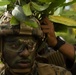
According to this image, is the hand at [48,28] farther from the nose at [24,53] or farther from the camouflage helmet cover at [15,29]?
the nose at [24,53]

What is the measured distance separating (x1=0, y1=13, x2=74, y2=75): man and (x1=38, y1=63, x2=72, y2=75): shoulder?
0.15 metres

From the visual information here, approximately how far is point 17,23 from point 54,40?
1.86ft

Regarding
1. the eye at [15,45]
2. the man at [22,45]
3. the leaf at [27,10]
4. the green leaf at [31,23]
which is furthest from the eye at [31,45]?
the leaf at [27,10]

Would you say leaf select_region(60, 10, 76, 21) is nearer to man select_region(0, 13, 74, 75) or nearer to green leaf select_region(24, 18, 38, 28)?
man select_region(0, 13, 74, 75)

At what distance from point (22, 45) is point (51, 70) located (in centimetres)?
50

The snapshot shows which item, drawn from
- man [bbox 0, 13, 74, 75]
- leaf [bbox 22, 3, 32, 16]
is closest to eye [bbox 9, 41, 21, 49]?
man [bbox 0, 13, 74, 75]

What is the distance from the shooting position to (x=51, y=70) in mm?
4625

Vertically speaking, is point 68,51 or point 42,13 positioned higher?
point 42,13

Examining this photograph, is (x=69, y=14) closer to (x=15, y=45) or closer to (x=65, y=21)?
(x=65, y=21)

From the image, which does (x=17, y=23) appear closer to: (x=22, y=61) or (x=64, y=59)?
(x=22, y=61)

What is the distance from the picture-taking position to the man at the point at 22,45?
429 cm

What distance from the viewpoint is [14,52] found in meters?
4.30

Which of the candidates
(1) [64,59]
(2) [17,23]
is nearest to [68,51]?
(1) [64,59]

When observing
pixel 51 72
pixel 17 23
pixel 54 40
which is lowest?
pixel 51 72
